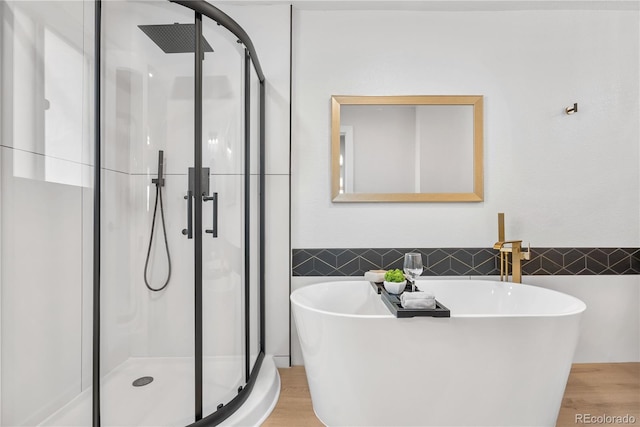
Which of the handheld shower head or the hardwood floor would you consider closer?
the handheld shower head

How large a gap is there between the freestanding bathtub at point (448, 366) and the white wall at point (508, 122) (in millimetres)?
899

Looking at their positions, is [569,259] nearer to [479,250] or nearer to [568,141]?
[479,250]

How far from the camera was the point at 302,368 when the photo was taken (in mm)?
2191

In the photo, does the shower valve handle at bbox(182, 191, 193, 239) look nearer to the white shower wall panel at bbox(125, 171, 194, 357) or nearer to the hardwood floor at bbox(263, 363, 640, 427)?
the white shower wall panel at bbox(125, 171, 194, 357)

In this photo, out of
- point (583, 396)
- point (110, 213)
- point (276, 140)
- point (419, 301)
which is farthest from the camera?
point (276, 140)

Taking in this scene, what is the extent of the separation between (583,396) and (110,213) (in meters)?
2.56

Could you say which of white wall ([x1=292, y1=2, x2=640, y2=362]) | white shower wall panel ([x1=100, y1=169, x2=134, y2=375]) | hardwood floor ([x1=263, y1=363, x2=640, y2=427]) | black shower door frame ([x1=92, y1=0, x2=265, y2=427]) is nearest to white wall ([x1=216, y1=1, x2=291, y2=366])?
white wall ([x1=292, y1=2, x2=640, y2=362])

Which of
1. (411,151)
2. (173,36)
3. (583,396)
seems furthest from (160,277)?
(583,396)

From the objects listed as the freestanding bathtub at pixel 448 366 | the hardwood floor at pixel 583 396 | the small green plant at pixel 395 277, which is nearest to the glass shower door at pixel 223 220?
the hardwood floor at pixel 583 396

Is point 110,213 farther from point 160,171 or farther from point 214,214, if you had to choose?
point 214,214

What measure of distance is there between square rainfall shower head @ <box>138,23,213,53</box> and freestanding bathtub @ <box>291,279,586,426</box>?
128 cm

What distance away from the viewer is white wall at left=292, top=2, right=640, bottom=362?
2.24m

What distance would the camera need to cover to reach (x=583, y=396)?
5.90 ft

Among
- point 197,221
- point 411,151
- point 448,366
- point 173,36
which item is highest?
point 173,36
